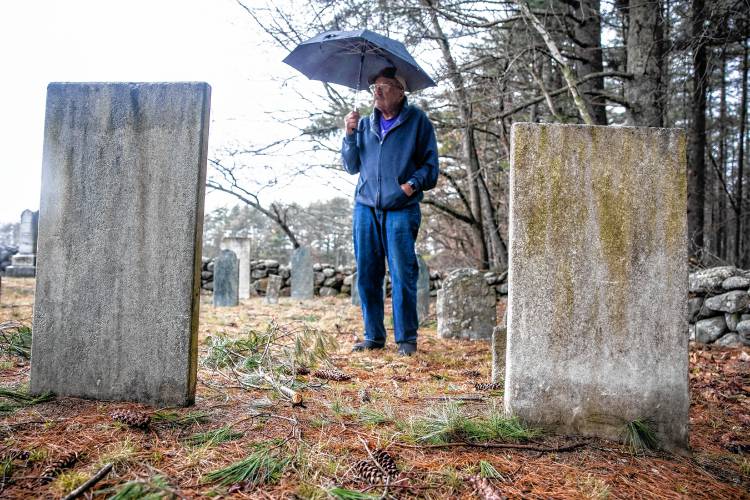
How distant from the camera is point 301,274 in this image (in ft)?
36.2

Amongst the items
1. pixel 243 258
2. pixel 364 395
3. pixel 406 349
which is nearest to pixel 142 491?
pixel 364 395

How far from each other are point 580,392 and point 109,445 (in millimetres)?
1806

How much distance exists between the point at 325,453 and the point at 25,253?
1593 centimetres

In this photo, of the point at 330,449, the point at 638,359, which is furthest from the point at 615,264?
the point at 330,449

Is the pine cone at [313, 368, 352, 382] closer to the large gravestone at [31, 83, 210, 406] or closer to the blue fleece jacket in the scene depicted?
the large gravestone at [31, 83, 210, 406]

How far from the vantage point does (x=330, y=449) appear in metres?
1.74

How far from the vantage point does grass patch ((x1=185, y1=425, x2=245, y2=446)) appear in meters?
1.76

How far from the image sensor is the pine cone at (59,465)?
1475 millimetres

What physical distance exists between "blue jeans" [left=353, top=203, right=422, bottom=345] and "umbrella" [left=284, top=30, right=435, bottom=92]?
3.55ft

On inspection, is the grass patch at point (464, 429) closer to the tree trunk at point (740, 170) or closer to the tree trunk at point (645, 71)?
the tree trunk at point (645, 71)

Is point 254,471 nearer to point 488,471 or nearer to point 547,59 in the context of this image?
point 488,471

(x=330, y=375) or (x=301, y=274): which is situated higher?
(x=301, y=274)

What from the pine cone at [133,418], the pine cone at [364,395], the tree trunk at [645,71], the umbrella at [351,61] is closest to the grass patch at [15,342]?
the pine cone at [133,418]

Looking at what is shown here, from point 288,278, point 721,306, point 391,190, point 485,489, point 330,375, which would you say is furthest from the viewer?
point 288,278
